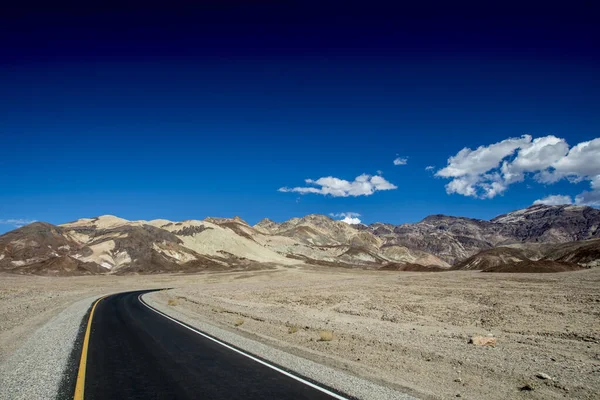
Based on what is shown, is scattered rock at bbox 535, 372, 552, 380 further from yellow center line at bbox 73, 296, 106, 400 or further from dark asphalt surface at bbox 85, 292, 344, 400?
yellow center line at bbox 73, 296, 106, 400

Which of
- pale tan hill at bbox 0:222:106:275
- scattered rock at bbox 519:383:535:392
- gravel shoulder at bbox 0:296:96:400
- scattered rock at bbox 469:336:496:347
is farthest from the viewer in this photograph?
pale tan hill at bbox 0:222:106:275

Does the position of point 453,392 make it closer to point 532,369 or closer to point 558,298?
point 532,369

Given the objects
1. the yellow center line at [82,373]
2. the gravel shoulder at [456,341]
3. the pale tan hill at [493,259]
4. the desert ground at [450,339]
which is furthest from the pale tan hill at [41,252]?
the pale tan hill at [493,259]

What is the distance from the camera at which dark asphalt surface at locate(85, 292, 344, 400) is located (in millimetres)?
8445

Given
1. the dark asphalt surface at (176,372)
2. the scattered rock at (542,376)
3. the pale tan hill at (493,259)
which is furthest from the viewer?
the pale tan hill at (493,259)

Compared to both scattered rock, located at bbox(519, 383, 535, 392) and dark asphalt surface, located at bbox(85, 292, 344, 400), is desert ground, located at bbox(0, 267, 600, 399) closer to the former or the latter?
scattered rock, located at bbox(519, 383, 535, 392)

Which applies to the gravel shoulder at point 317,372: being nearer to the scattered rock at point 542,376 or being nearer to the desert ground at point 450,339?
the desert ground at point 450,339

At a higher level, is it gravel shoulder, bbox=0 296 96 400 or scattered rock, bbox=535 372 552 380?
gravel shoulder, bbox=0 296 96 400

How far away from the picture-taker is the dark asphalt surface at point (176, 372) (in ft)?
27.7

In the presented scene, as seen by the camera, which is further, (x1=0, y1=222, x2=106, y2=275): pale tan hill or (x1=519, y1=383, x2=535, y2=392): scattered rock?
(x1=0, y1=222, x2=106, y2=275): pale tan hill

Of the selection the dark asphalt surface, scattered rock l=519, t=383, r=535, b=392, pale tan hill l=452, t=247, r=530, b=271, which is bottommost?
scattered rock l=519, t=383, r=535, b=392

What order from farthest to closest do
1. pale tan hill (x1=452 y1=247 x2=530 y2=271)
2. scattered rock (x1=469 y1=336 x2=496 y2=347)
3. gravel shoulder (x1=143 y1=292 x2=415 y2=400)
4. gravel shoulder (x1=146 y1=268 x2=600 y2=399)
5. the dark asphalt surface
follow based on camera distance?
pale tan hill (x1=452 y1=247 x2=530 y2=271) < scattered rock (x1=469 y1=336 x2=496 y2=347) < gravel shoulder (x1=146 y1=268 x2=600 y2=399) < gravel shoulder (x1=143 y1=292 x2=415 y2=400) < the dark asphalt surface

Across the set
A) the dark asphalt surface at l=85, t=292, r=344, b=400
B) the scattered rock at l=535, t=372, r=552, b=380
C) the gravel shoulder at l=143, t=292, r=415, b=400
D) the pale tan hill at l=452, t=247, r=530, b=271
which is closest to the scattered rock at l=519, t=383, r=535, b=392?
the scattered rock at l=535, t=372, r=552, b=380

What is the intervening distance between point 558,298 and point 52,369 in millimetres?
34854
